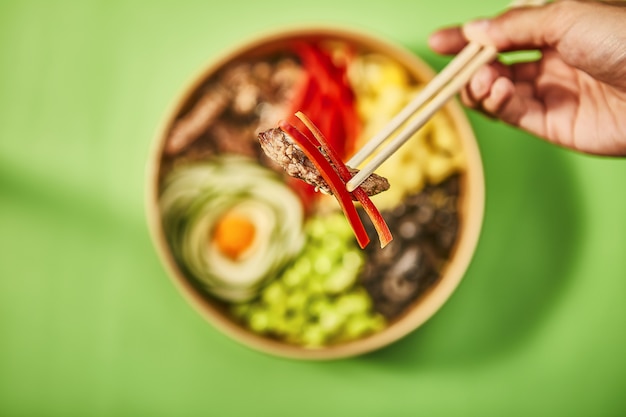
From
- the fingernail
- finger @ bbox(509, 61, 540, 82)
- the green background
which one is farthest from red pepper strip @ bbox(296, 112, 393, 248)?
the green background

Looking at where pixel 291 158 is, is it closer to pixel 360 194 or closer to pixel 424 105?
pixel 360 194

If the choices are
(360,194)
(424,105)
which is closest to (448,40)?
(424,105)

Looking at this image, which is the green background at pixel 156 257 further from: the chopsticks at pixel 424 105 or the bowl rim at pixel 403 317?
the chopsticks at pixel 424 105

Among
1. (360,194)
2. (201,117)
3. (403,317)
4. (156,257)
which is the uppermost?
(201,117)

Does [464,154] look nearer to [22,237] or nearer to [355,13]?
[355,13]

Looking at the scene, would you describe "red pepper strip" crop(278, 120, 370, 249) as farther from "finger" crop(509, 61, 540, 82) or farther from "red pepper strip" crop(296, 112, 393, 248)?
"finger" crop(509, 61, 540, 82)
